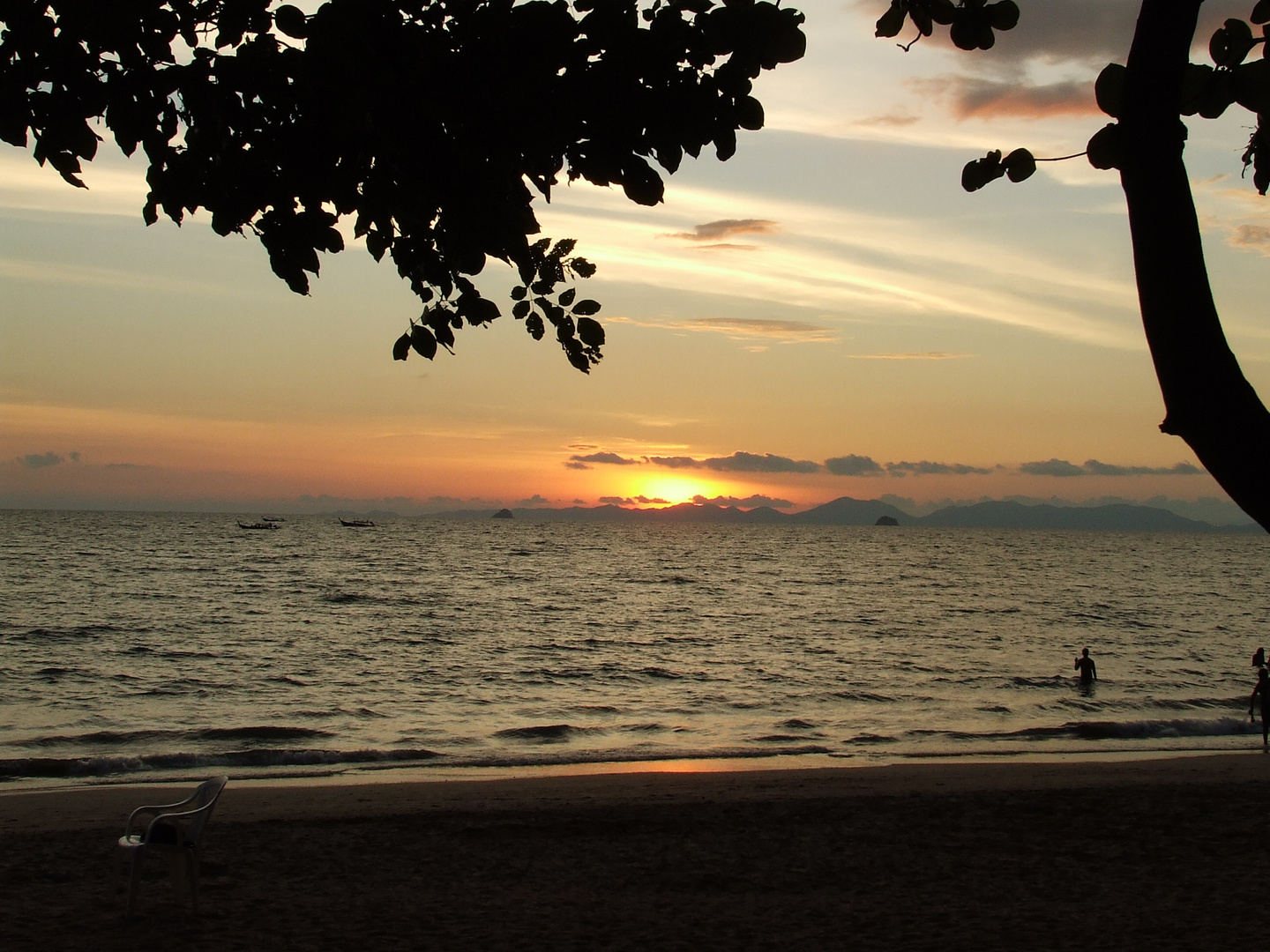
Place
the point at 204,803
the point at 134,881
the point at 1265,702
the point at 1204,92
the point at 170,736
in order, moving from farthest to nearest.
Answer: the point at 170,736 < the point at 1265,702 < the point at 204,803 < the point at 134,881 < the point at 1204,92

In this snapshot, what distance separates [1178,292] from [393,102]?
2160 millimetres

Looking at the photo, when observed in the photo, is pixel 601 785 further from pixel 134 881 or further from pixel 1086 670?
pixel 1086 670

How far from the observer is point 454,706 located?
26.2 metres

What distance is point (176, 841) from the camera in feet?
26.2

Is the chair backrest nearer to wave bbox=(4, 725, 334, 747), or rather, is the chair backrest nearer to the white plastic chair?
the white plastic chair

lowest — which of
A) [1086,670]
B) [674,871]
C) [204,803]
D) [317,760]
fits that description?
[317,760]

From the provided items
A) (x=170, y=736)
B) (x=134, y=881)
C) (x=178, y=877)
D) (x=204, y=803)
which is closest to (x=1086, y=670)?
(x=170, y=736)

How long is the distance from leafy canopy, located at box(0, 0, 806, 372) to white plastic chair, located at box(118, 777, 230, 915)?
616cm

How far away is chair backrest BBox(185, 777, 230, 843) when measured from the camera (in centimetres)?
806

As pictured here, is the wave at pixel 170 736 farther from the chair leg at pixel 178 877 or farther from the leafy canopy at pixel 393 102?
the leafy canopy at pixel 393 102

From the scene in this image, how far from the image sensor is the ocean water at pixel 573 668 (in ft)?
69.9

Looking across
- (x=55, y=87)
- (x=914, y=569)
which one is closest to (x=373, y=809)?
(x=55, y=87)

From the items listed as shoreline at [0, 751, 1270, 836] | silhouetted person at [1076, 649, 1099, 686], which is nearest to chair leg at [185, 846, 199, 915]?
shoreline at [0, 751, 1270, 836]

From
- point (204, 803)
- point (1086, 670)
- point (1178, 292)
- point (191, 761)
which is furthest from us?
point (1086, 670)
